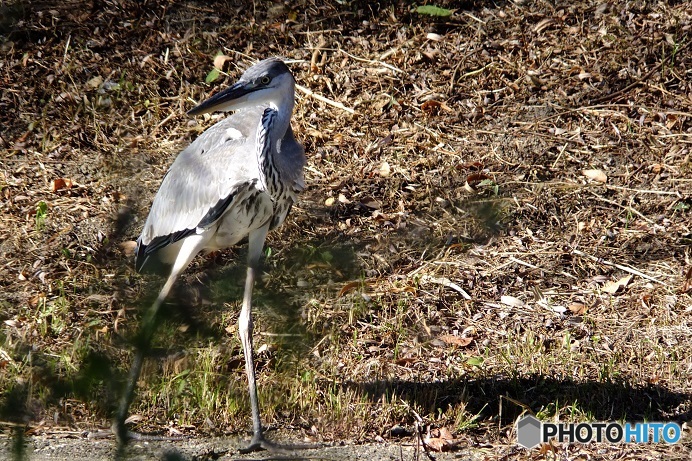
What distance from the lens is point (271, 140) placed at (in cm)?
465

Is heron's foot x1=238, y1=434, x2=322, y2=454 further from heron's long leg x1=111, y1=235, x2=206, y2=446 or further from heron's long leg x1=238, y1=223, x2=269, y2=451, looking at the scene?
heron's long leg x1=111, y1=235, x2=206, y2=446

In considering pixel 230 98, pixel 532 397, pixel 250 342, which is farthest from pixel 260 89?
pixel 532 397

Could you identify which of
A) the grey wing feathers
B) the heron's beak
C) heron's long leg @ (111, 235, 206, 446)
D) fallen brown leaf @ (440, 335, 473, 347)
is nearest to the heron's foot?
the grey wing feathers

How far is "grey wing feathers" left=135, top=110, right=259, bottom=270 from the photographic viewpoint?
182 inches

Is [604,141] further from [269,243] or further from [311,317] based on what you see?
[311,317]

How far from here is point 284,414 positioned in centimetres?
471

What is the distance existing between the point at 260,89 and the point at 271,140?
0.93 feet

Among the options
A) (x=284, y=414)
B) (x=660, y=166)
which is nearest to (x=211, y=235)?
(x=284, y=414)

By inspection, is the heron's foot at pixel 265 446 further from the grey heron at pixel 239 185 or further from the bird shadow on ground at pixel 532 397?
the bird shadow on ground at pixel 532 397

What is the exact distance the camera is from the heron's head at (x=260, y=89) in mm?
4516

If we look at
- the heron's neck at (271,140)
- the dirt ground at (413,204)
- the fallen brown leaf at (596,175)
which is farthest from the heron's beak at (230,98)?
the fallen brown leaf at (596,175)

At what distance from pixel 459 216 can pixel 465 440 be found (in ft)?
6.51

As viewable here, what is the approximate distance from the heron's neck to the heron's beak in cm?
18

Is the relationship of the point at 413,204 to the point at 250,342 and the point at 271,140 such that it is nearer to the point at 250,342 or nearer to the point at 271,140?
the point at 271,140
